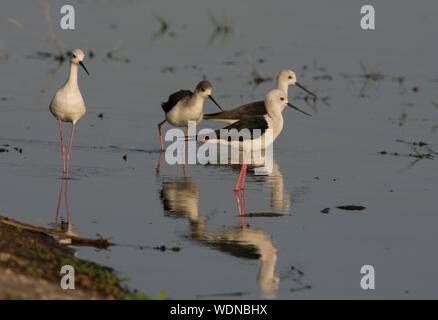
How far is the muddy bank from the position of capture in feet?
19.0

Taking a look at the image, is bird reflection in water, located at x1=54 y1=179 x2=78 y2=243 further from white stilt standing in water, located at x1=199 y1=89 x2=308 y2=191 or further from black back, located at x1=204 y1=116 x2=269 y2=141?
black back, located at x1=204 y1=116 x2=269 y2=141

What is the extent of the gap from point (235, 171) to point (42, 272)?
16.3ft

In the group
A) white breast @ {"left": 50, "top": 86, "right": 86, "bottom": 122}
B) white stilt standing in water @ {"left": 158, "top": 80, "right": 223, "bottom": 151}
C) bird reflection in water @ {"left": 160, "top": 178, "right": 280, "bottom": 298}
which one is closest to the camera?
bird reflection in water @ {"left": 160, "top": 178, "right": 280, "bottom": 298}

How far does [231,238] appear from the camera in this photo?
7.87 metres

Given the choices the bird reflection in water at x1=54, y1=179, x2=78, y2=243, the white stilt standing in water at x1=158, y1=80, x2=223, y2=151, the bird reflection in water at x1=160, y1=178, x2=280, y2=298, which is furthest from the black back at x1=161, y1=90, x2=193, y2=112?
the bird reflection in water at x1=54, y1=179, x2=78, y2=243

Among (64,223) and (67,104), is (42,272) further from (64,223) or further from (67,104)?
(67,104)

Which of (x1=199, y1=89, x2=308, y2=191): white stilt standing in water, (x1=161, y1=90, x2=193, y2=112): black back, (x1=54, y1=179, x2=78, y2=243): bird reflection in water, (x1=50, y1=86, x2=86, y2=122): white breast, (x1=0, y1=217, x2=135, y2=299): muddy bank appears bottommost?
(x1=0, y1=217, x2=135, y2=299): muddy bank

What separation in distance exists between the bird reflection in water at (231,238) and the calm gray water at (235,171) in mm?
26

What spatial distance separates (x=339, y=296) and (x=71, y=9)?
798 inches

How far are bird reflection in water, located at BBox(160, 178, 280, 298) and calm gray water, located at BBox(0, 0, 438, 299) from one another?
0.08 ft

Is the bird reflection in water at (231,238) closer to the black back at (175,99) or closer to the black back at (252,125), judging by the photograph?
the black back at (252,125)

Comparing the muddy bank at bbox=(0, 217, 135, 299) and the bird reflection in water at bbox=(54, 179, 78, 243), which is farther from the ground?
the bird reflection in water at bbox=(54, 179, 78, 243)

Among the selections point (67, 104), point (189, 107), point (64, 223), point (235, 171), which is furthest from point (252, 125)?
point (64, 223)

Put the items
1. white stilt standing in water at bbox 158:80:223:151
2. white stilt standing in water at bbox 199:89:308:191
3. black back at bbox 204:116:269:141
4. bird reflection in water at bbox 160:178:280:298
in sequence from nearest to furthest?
1. bird reflection in water at bbox 160:178:280:298
2. white stilt standing in water at bbox 199:89:308:191
3. black back at bbox 204:116:269:141
4. white stilt standing in water at bbox 158:80:223:151
